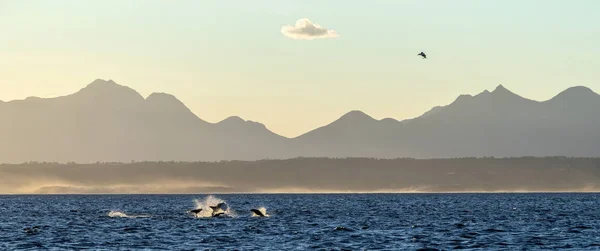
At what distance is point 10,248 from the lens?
272 ft

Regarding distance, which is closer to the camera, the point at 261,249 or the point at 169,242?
the point at 261,249

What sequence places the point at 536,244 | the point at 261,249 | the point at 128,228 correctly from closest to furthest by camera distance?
1. the point at 261,249
2. the point at 536,244
3. the point at 128,228

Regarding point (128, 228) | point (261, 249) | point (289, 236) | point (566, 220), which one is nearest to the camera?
point (261, 249)

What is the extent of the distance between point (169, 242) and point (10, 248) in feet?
39.6

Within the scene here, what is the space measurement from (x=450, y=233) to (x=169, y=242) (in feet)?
86.7

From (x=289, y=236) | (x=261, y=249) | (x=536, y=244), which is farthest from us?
(x=289, y=236)

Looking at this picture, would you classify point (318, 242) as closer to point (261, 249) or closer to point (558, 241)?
point (261, 249)

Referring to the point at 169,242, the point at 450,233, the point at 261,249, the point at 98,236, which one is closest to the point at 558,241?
the point at 450,233

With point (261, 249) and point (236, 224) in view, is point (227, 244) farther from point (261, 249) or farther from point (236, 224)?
point (236, 224)

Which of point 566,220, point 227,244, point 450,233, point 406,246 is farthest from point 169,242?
point 566,220

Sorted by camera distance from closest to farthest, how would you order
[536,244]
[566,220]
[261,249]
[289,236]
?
[261,249]
[536,244]
[289,236]
[566,220]

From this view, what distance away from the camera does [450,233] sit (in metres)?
98.8

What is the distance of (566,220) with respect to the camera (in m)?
128

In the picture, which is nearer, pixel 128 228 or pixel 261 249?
pixel 261 249
